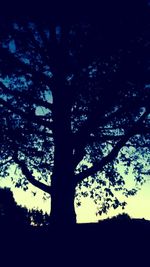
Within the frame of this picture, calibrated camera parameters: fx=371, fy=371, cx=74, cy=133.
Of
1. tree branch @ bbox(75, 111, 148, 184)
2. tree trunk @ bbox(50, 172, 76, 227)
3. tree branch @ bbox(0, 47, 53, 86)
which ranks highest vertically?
tree branch @ bbox(0, 47, 53, 86)

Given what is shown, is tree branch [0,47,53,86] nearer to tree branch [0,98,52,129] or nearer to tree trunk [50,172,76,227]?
tree branch [0,98,52,129]

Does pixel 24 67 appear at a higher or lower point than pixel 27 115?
higher

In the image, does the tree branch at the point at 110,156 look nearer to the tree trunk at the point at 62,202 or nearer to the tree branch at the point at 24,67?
the tree trunk at the point at 62,202

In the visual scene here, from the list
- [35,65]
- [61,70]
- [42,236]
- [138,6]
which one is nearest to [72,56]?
[61,70]

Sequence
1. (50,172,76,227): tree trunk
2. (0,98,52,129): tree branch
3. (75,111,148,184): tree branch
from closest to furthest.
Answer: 1. (50,172,76,227): tree trunk
2. (75,111,148,184): tree branch
3. (0,98,52,129): tree branch

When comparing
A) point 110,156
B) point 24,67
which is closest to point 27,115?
point 24,67

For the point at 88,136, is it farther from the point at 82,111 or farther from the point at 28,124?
the point at 28,124

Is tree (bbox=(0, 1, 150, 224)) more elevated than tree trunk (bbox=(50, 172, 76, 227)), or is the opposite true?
tree (bbox=(0, 1, 150, 224))

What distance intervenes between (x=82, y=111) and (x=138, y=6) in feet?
18.2

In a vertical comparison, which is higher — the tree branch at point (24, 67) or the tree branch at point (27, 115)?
the tree branch at point (24, 67)

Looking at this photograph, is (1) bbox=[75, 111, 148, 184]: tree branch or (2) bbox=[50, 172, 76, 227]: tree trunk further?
(1) bbox=[75, 111, 148, 184]: tree branch

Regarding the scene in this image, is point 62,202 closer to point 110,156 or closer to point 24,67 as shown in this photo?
point 110,156

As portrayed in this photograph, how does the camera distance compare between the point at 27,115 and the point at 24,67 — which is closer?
the point at 27,115

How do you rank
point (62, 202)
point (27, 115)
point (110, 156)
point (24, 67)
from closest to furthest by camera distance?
point (62, 202) < point (110, 156) < point (27, 115) < point (24, 67)
